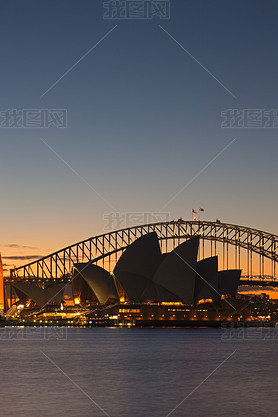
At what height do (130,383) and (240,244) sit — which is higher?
(240,244)

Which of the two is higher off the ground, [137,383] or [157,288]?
[157,288]

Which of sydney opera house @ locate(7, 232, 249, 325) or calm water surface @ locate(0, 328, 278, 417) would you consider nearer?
calm water surface @ locate(0, 328, 278, 417)

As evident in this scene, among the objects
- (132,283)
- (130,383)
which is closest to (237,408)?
(130,383)

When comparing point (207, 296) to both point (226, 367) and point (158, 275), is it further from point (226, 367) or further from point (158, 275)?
point (226, 367)

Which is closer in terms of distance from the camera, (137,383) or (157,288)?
(137,383)

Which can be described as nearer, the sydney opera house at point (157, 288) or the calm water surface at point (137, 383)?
the calm water surface at point (137, 383)
